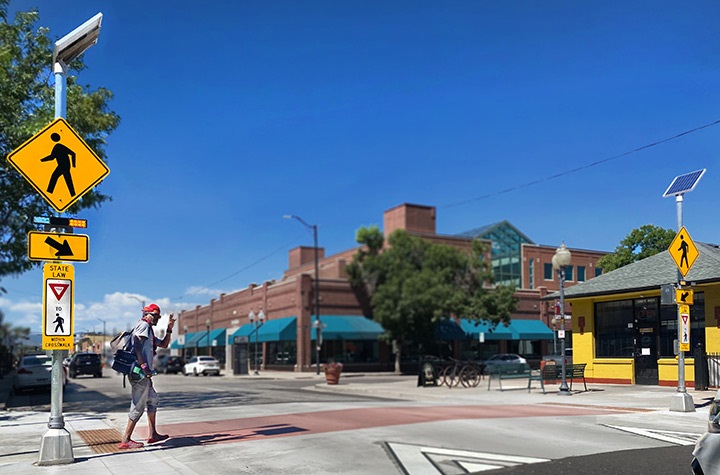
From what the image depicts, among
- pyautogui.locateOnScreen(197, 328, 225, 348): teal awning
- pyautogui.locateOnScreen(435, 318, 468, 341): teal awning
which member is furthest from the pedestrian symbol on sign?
pyautogui.locateOnScreen(197, 328, 225, 348): teal awning

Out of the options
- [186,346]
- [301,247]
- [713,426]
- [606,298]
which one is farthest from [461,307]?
[186,346]

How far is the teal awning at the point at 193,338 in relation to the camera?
73419 millimetres

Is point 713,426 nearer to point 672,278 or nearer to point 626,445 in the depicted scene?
point 626,445

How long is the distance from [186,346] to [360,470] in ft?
246

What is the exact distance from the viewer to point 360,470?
8.26 m

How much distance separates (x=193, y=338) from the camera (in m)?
76.1

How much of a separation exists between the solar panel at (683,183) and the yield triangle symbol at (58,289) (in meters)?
13.5

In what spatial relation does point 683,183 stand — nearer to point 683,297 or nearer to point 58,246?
point 683,297

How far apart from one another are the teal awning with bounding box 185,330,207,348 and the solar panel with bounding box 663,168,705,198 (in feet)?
201

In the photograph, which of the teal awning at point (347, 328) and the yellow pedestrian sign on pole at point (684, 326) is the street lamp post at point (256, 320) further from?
the yellow pedestrian sign on pole at point (684, 326)

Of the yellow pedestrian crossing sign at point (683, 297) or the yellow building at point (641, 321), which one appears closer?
the yellow pedestrian crossing sign at point (683, 297)

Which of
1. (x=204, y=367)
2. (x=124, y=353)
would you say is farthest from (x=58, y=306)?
(x=204, y=367)

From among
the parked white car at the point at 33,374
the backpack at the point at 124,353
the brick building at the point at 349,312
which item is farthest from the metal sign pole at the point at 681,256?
the brick building at the point at 349,312

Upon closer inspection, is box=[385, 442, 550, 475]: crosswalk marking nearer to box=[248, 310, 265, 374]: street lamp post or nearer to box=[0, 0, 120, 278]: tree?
box=[0, 0, 120, 278]: tree
